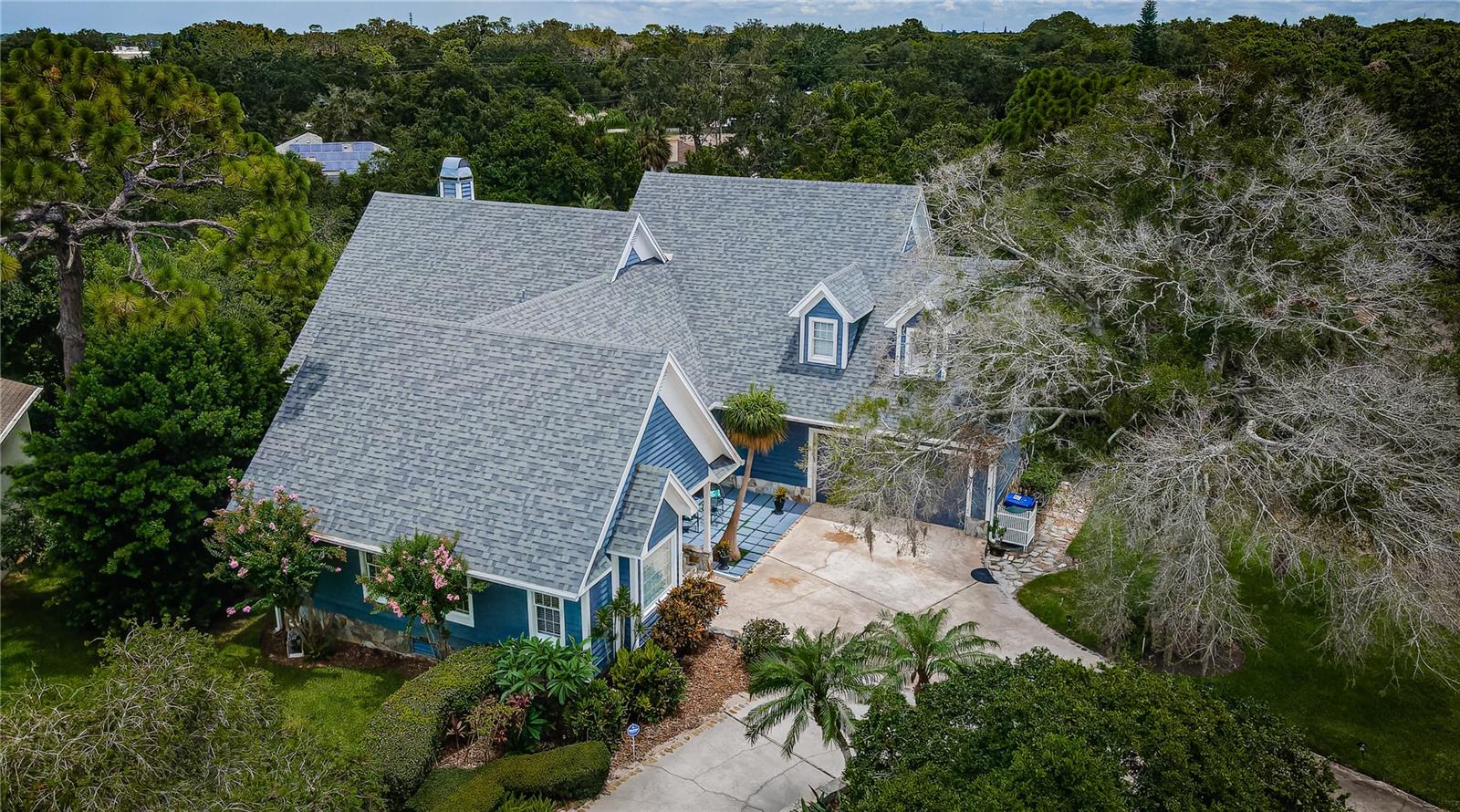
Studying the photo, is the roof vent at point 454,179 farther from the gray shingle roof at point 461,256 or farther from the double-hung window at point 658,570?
the double-hung window at point 658,570

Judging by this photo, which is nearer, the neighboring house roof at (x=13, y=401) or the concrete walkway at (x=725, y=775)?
the concrete walkway at (x=725, y=775)

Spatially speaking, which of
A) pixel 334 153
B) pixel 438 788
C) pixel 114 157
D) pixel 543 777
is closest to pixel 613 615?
pixel 543 777

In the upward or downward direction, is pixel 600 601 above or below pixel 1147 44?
below

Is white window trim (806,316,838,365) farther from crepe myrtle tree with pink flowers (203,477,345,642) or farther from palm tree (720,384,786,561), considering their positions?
crepe myrtle tree with pink flowers (203,477,345,642)

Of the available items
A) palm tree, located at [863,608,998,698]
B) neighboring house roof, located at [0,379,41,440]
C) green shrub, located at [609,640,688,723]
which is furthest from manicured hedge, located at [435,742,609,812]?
neighboring house roof, located at [0,379,41,440]

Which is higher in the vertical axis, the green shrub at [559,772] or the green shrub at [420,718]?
the green shrub at [420,718]

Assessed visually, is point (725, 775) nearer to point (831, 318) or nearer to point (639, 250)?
point (831, 318)

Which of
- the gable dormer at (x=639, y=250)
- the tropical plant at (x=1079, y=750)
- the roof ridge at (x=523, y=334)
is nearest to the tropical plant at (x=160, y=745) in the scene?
the tropical plant at (x=1079, y=750)
